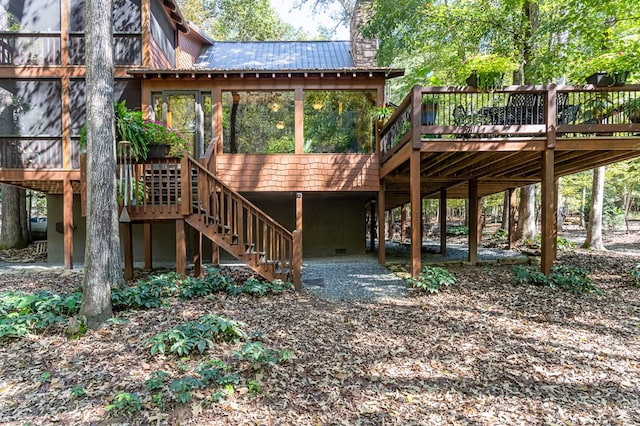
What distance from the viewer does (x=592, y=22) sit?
8203 millimetres

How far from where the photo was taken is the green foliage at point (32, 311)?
3.90 meters

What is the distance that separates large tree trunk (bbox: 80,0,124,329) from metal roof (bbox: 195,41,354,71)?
267 inches

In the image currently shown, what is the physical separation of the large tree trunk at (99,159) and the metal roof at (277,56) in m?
6.78

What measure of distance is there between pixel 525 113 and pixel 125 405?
742 cm

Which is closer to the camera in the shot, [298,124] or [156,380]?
Result: [156,380]

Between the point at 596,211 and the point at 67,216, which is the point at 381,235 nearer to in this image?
the point at 596,211

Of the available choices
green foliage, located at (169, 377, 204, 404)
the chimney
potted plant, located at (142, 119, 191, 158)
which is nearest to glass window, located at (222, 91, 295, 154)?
potted plant, located at (142, 119, 191, 158)

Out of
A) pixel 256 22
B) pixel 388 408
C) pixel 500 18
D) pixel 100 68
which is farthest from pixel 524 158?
pixel 256 22

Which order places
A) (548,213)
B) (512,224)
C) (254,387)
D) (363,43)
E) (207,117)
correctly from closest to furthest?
(254,387) → (548,213) → (207,117) → (363,43) → (512,224)

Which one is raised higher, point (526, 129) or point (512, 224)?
point (526, 129)

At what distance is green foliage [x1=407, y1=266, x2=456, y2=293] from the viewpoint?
600 cm

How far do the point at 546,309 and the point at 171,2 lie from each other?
11.6m

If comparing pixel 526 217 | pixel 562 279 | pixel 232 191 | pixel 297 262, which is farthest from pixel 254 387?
pixel 526 217

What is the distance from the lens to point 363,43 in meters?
11.2
